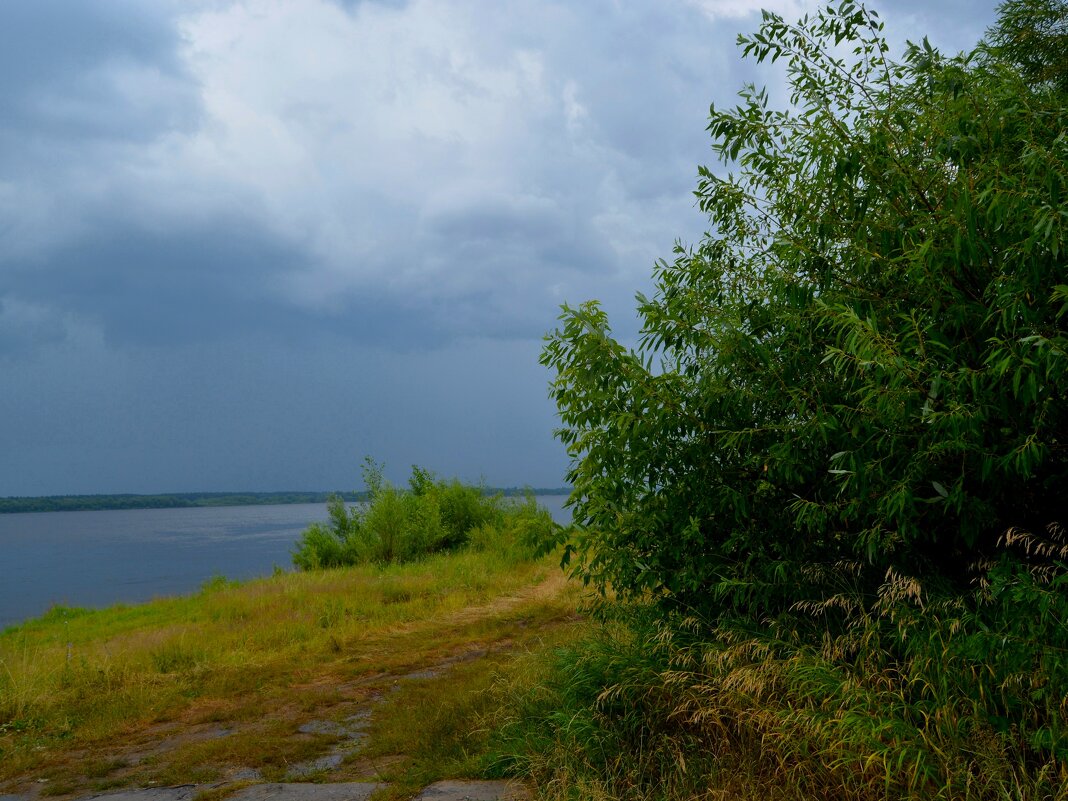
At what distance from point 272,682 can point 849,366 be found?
358 inches

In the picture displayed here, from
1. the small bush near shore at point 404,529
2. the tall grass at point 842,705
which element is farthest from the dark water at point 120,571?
the tall grass at point 842,705

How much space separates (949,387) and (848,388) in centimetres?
111

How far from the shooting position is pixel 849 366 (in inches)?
198

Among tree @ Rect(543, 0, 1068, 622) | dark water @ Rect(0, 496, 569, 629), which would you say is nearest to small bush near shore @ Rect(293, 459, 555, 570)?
dark water @ Rect(0, 496, 569, 629)

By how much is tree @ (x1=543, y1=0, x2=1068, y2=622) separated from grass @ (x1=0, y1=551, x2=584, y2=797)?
2.77 m

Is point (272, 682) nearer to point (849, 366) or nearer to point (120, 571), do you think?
point (849, 366)

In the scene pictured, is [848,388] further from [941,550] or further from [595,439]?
[595,439]

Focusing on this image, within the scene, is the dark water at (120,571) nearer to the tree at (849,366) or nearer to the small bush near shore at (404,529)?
the small bush near shore at (404,529)

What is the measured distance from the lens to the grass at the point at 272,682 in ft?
23.5

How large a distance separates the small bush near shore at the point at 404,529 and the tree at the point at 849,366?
2054cm

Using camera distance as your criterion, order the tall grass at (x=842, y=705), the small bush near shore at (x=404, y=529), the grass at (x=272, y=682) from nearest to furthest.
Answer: the tall grass at (x=842, y=705) → the grass at (x=272, y=682) → the small bush near shore at (x=404, y=529)

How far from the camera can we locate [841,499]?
4.93 meters

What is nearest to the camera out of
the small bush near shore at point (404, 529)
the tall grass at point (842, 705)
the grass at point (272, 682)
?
the tall grass at point (842, 705)

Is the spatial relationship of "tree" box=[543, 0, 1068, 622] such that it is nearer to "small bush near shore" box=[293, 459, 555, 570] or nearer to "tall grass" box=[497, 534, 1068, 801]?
"tall grass" box=[497, 534, 1068, 801]
